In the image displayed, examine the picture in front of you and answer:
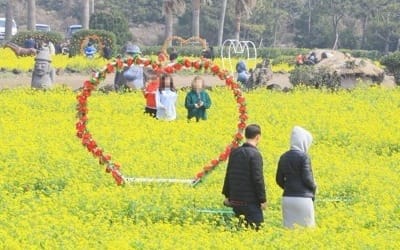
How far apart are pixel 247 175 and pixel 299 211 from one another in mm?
618

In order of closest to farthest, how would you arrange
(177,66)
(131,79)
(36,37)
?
(177,66), (131,79), (36,37)

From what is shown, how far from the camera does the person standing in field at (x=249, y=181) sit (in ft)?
35.7

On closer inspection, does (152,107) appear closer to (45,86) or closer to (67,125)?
(67,125)

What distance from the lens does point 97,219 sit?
1111cm

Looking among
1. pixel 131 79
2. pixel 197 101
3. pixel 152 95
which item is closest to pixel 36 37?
pixel 131 79

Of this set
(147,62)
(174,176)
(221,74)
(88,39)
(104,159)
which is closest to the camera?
(104,159)

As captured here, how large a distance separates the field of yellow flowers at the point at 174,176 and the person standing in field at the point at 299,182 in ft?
0.95

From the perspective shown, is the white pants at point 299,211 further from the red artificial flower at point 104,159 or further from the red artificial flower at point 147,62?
the red artificial flower at point 147,62

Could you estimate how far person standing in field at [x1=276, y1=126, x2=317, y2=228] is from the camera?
1082 centimetres

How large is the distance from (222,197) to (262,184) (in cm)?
130

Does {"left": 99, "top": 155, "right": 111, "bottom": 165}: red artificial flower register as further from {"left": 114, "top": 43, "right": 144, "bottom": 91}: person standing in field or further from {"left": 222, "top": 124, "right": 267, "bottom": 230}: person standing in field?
{"left": 114, "top": 43, "right": 144, "bottom": 91}: person standing in field

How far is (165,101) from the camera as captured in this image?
1936 centimetres

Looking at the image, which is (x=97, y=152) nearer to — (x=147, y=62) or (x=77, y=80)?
(x=147, y=62)

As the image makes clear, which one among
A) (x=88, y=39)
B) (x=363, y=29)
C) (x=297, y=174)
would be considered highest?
(x=297, y=174)
